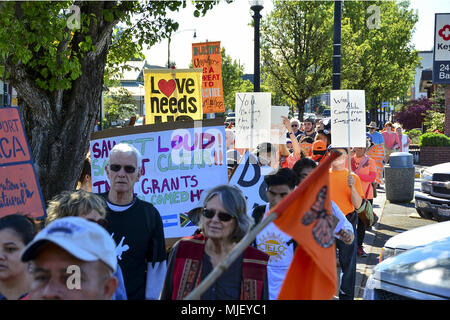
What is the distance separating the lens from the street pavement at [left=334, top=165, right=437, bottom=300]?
27.8ft

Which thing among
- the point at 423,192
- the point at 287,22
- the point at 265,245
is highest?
the point at 287,22

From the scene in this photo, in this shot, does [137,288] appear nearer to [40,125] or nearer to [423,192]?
[40,125]

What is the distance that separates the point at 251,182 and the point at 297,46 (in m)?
24.6

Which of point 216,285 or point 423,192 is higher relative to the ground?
point 216,285

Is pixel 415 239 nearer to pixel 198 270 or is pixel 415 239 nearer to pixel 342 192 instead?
pixel 342 192

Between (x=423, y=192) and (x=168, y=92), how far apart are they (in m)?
6.06

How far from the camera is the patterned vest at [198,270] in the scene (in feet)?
11.1

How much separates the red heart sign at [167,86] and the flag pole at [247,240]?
600cm

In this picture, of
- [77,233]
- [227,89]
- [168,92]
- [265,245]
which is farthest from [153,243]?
[227,89]

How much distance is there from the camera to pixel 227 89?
55.9m

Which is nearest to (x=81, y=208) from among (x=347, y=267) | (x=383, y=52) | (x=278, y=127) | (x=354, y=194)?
(x=347, y=267)

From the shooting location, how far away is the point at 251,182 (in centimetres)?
646

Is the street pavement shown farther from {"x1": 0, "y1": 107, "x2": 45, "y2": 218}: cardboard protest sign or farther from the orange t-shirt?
{"x1": 0, "y1": 107, "x2": 45, "y2": 218}: cardboard protest sign
